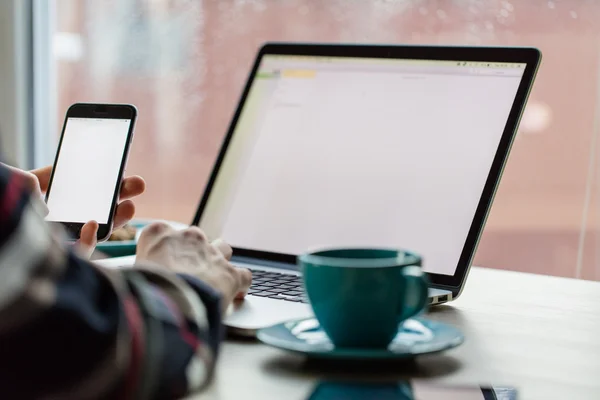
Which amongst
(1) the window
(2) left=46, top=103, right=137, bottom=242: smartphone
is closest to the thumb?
(2) left=46, top=103, right=137, bottom=242: smartphone

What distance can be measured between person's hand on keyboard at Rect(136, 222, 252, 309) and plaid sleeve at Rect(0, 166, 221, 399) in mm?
212

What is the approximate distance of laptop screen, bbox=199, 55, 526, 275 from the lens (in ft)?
3.00

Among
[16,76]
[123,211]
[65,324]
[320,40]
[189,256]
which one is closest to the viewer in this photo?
[65,324]

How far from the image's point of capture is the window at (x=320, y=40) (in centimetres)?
149

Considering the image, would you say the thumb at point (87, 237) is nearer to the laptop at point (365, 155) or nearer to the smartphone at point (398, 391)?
the laptop at point (365, 155)

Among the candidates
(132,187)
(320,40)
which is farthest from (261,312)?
(320,40)

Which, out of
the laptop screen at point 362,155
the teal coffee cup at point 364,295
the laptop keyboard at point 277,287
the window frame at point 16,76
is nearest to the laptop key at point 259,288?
the laptop keyboard at point 277,287

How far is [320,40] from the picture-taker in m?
1.69

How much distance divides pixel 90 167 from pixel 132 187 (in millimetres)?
57

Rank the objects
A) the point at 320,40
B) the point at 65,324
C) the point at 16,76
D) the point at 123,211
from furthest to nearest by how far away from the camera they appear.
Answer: the point at 16,76, the point at 320,40, the point at 123,211, the point at 65,324

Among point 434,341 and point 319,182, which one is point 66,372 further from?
point 319,182

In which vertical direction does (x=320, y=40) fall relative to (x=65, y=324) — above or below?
above

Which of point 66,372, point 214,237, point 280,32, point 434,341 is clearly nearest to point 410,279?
point 434,341

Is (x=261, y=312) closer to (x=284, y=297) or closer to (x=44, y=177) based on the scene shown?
(x=284, y=297)
